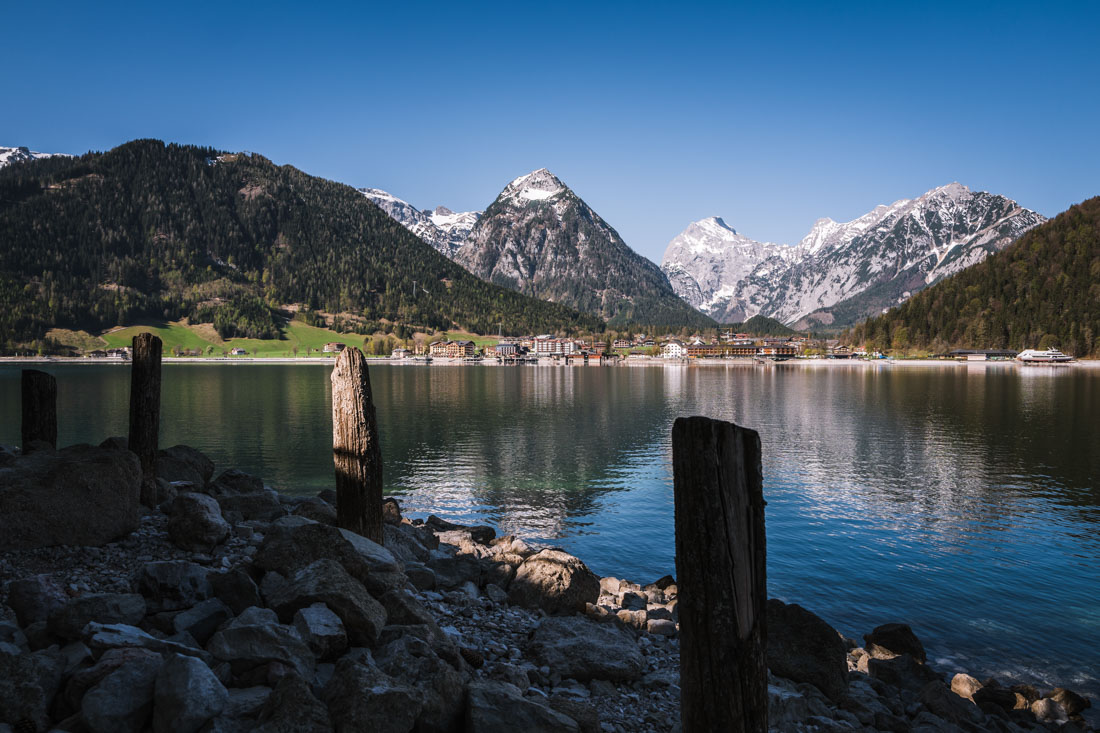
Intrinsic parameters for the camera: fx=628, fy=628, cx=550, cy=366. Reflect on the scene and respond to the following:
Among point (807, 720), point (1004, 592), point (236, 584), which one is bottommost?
point (1004, 592)

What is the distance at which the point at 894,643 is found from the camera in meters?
16.2

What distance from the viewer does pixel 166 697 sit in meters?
5.91

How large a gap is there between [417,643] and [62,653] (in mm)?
3816

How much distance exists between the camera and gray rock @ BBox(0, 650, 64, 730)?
18.9ft

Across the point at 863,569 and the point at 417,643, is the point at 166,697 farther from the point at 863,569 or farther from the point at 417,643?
the point at 863,569

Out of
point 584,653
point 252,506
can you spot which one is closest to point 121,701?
point 584,653

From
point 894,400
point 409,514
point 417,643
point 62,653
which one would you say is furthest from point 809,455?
point 894,400

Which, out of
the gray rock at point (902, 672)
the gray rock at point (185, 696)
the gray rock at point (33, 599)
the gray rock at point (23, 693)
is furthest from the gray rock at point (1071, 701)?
the gray rock at point (33, 599)

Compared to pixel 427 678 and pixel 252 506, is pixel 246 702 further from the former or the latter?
pixel 252 506

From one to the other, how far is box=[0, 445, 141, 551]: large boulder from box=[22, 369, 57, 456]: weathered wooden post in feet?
24.5

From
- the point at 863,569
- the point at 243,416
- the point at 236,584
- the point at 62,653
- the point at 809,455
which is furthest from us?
the point at 243,416

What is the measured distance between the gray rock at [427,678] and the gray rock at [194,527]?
209 inches

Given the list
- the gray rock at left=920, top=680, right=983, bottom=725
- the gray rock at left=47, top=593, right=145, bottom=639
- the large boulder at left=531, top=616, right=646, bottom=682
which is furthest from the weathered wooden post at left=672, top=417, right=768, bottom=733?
the gray rock at left=920, top=680, right=983, bottom=725

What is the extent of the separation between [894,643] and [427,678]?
14.0 m
